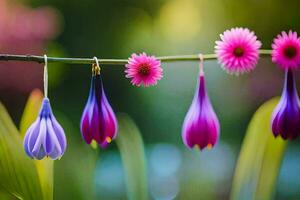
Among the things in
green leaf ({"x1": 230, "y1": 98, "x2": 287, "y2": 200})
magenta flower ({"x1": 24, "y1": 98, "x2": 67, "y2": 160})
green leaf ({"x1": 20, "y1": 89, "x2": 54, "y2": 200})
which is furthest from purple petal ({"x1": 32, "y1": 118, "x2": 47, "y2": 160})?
green leaf ({"x1": 230, "y1": 98, "x2": 287, "y2": 200})

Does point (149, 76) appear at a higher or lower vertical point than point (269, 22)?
lower

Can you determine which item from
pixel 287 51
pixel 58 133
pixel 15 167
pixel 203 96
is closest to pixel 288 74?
pixel 287 51

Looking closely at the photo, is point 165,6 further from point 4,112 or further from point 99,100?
point 4,112

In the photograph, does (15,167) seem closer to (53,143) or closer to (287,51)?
(53,143)

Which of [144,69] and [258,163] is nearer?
[144,69]

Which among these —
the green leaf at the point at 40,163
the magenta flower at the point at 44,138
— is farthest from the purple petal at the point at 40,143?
the green leaf at the point at 40,163

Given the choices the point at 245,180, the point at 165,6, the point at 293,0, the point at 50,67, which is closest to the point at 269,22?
the point at 293,0
